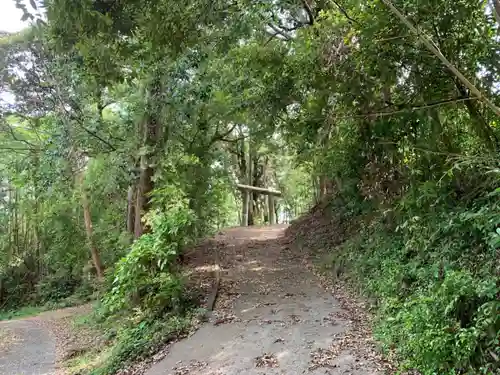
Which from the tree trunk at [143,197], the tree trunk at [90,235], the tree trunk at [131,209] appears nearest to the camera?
the tree trunk at [143,197]

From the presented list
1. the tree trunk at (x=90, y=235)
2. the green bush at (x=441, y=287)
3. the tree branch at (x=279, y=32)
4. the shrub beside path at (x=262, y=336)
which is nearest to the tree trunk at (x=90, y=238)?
the tree trunk at (x=90, y=235)

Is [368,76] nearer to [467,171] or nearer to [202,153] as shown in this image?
[467,171]

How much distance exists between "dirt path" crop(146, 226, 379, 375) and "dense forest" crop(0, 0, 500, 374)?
0.66 meters

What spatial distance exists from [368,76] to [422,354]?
14.0ft

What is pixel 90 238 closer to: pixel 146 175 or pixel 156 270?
pixel 146 175

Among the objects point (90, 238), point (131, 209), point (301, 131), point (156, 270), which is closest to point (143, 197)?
point (131, 209)

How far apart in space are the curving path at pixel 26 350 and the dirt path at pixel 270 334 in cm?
401

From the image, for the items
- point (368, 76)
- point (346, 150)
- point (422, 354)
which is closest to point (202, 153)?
point (346, 150)

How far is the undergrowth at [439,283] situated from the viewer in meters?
3.70

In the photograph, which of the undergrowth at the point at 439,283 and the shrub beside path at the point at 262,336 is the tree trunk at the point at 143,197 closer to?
the shrub beside path at the point at 262,336

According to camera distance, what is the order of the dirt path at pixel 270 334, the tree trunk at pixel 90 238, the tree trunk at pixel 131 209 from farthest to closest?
the tree trunk at pixel 90 238 < the tree trunk at pixel 131 209 < the dirt path at pixel 270 334

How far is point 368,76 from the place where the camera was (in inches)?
262

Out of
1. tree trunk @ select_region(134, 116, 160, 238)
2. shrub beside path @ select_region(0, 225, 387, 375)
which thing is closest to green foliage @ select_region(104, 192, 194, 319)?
shrub beside path @ select_region(0, 225, 387, 375)

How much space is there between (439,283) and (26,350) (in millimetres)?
9844
